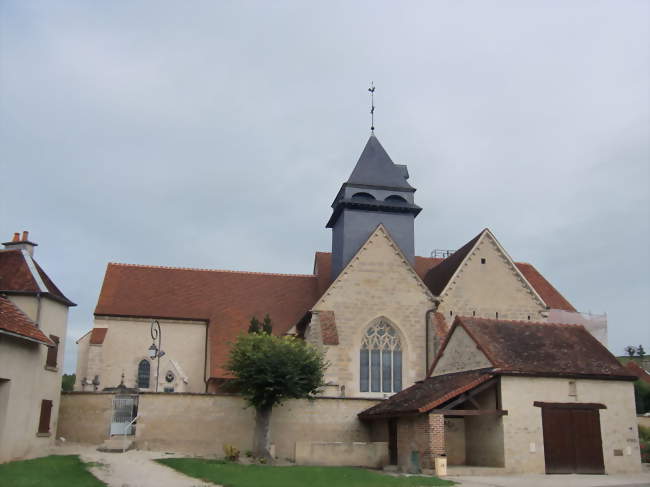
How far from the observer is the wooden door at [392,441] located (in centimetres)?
2298

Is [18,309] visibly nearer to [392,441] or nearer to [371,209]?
[392,441]

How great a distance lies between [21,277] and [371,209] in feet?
61.0

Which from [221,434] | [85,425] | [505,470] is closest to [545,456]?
[505,470]

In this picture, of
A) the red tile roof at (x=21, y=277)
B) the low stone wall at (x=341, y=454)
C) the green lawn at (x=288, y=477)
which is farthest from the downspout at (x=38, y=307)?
the low stone wall at (x=341, y=454)

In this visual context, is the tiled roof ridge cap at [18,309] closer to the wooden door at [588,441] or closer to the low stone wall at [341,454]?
the low stone wall at [341,454]

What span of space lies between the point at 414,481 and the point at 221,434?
9621 millimetres

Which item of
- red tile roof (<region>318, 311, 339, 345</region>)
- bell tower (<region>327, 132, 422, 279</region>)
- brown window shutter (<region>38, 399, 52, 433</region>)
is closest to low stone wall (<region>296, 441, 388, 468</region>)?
red tile roof (<region>318, 311, 339, 345</region>)

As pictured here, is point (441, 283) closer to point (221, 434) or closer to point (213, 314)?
point (213, 314)

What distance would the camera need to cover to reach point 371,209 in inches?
1405

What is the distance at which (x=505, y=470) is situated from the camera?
1981 centimetres

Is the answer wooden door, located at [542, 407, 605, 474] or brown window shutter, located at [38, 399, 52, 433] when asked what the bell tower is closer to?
wooden door, located at [542, 407, 605, 474]

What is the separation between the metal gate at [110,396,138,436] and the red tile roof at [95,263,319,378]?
7.55m

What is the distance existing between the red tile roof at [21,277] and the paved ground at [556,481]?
46.5ft

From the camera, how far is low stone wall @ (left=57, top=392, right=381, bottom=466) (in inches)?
938
